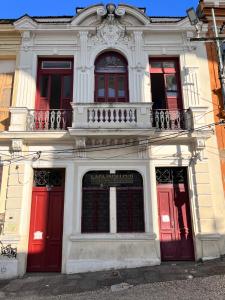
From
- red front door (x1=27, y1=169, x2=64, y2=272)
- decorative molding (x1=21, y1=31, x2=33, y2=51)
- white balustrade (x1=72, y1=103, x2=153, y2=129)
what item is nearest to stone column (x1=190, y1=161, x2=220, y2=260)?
white balustrade (x1=72, y1=103, x2=153, y2=129)

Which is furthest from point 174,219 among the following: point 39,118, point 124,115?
point 39,118

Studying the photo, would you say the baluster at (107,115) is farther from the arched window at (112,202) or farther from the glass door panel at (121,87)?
the arched window at (112,202)

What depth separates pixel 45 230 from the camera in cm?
951

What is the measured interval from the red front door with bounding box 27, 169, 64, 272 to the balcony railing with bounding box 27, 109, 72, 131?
2.11 meters

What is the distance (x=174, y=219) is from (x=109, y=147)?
10.3ft

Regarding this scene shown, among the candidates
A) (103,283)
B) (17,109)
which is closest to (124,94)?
(17,109)

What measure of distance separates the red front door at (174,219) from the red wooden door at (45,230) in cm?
324

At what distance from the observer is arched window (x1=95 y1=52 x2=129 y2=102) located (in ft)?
36.0

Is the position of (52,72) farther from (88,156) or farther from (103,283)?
(103,283)

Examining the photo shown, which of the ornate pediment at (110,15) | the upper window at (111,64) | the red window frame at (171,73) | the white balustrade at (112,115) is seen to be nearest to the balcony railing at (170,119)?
the red window frame at (171,73)

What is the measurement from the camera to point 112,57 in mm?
11570

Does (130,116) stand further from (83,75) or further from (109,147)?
(83,75)

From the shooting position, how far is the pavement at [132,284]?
6295 millimetres

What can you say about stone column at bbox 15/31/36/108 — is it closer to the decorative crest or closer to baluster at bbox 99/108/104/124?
baluster at bbox 99/108/104/124
